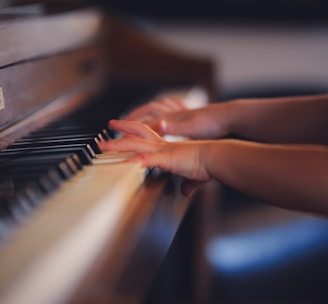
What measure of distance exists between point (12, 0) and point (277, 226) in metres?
0.98

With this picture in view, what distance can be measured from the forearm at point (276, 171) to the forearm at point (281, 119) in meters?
0.24

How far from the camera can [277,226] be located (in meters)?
1.85

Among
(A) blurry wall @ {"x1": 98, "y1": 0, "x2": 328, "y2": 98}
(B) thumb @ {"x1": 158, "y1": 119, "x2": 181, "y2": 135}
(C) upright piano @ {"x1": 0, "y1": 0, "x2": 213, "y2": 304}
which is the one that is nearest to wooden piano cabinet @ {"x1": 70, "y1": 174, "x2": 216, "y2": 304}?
(C) upright piano @ {"x1": 0, "y1": 0, "x2": 213, "y2": 304}

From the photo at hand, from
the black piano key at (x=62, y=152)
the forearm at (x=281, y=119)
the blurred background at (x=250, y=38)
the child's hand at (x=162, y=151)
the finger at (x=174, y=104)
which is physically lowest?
the blurred background at (x=250, y=38)

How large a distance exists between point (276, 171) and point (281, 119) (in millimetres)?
284

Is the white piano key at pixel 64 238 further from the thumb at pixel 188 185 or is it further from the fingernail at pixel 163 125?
the fingernail at pixel 163 125

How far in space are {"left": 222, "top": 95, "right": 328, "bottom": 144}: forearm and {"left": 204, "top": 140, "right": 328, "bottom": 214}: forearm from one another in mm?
241

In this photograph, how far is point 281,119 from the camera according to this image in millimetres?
1109

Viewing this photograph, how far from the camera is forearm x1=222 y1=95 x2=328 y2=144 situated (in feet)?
3.59

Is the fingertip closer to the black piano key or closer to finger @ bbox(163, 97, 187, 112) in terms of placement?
finger @ bbox(163, 97, 187, 112)

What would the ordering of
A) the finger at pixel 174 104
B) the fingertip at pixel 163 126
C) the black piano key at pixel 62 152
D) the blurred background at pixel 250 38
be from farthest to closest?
the blurred background at pixel 250 38, the finger at pixel 174 104, the fingertip at pixel 163 126, the black piano key at pixel 62 152

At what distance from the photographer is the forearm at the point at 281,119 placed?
1.09m

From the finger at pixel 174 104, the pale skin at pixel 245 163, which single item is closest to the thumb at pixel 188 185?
the pale skin at pixel 245 163

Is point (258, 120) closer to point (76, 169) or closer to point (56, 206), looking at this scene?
point (76, 169)
